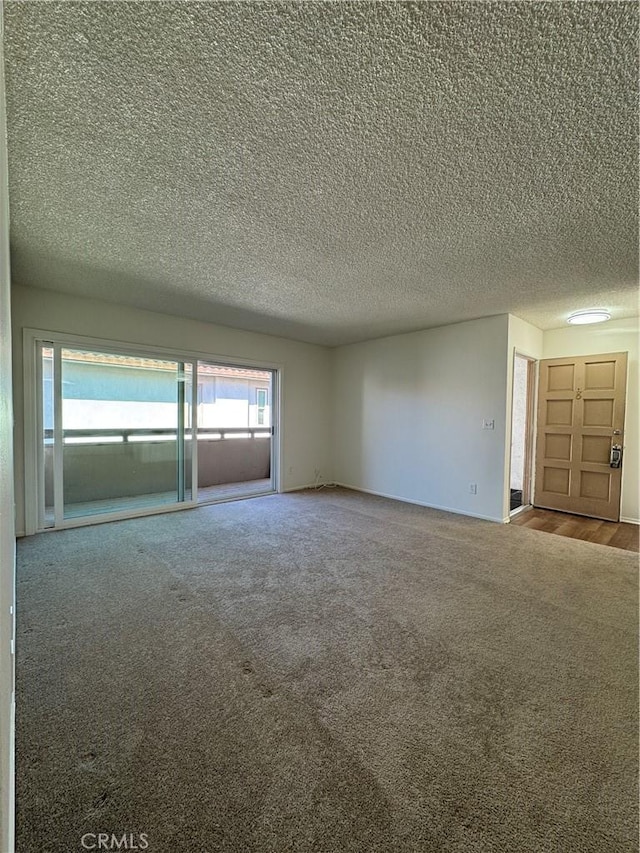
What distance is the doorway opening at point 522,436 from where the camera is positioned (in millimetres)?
5234

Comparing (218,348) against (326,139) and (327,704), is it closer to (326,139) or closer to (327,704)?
(326,139)

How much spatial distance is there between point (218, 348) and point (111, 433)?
177cm

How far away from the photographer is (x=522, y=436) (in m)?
5.73

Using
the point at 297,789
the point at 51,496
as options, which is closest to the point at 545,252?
the point at 297,789

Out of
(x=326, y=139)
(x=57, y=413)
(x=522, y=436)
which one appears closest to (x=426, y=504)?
(x=522, y=436)

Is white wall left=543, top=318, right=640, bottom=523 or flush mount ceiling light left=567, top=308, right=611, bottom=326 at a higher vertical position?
flush mount ceiling light left=567, top=308, right=611, bottom=326

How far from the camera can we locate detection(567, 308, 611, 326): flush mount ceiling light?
4.09 meters

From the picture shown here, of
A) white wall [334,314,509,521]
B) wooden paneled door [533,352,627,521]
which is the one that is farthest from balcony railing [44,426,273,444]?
wooden paneled door [533,352,627,521]

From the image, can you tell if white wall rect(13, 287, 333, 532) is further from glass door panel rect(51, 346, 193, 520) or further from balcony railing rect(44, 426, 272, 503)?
balcony railing rect(44, 426, 272, 503)

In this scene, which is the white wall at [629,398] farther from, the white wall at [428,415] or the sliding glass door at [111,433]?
the sliding glass door at [111,433]

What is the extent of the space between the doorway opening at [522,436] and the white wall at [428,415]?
63 cm

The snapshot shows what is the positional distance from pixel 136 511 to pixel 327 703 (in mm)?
3573

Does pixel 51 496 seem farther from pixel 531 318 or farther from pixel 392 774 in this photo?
pixel 531 318
